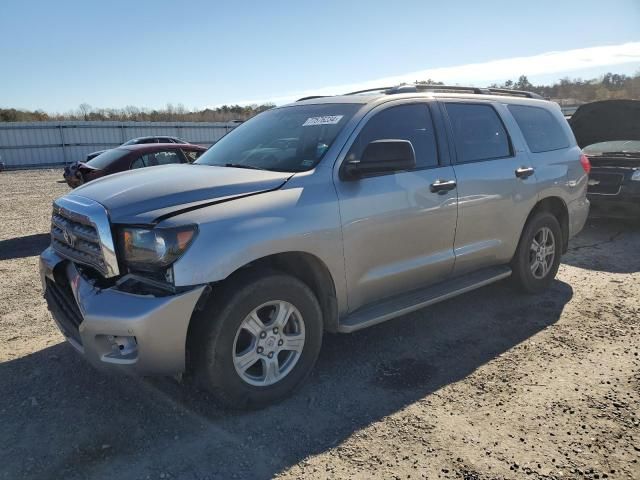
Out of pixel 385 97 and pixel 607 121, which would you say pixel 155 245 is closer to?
pixel 385 97

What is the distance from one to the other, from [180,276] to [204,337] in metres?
0.41

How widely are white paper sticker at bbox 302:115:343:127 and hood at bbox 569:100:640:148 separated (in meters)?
6.41

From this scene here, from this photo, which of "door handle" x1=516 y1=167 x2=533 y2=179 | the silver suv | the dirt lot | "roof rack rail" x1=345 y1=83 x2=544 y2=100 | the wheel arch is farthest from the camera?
"door handle" x1=516 y1=167 x2=533 y2=179

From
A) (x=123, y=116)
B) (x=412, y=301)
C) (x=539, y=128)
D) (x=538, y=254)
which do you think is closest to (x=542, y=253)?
(x=538, y=254)

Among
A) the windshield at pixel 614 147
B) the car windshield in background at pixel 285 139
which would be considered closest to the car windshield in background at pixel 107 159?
the car windshield in background at pixel 285 139

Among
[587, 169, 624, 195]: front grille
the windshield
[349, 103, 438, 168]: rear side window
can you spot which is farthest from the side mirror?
the windshield

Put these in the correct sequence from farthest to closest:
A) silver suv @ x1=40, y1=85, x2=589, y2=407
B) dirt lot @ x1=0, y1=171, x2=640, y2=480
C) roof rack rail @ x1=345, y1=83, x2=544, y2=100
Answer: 1. roof rack rail @ x1=345, y1=83, x2=544, y2=100
2. silver suv @ x1=40, y1=85, x2=589, y2=407
3. dirt lot @ x1=0, y1=171, x2=640, y2=480

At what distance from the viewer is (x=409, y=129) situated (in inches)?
157

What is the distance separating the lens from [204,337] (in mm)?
2904

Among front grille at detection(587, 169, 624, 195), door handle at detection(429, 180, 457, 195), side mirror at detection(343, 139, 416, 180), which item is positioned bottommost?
front grille at detection(587, 169, 624, 195)

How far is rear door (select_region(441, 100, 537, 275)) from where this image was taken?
426 centimetres

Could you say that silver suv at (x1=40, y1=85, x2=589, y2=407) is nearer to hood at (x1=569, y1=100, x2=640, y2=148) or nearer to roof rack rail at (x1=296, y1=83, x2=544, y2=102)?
roof rack rail at (x1=296, y1=83, x2=544, y2=102)

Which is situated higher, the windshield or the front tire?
the windshield

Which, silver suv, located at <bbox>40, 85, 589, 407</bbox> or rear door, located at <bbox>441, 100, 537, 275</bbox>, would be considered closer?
silver suv, located at <bbox>40, 85, 589, 407</bbox>
